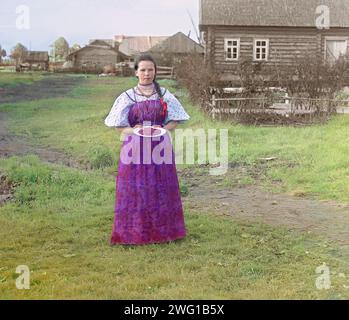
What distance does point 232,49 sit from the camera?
2327 cm

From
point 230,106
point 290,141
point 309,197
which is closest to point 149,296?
point 309,197

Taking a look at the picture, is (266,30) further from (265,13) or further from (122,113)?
(122,113)

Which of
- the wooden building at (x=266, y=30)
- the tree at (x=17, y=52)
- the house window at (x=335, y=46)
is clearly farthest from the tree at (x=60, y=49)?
the house window at (x=335, y=46)

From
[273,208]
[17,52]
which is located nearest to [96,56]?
[17,52]

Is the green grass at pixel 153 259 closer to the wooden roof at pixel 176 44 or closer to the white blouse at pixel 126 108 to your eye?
the white blouse at pixel 126 108

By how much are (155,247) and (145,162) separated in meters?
0.83

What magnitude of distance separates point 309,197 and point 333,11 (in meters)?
19.2

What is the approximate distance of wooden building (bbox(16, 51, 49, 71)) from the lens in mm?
53156

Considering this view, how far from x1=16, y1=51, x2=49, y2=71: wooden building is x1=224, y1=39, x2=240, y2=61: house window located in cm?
3358

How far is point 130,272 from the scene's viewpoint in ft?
14.9

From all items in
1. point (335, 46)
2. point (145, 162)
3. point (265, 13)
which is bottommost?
point (145, 162)

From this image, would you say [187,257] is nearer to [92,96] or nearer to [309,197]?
[309,197]

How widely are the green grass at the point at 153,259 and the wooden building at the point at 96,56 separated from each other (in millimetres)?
47797

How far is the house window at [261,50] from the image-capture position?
23406 mm
